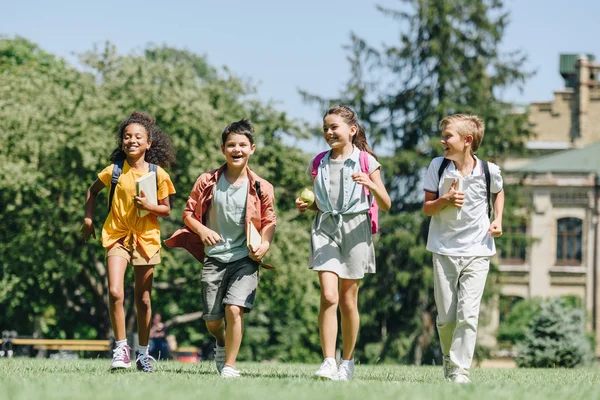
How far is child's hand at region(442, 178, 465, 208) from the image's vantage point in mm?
8192

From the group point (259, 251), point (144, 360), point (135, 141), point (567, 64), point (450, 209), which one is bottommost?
point (144, 360)

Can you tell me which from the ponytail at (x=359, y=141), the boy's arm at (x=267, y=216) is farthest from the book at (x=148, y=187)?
the ponytail at (x=359, y=141)

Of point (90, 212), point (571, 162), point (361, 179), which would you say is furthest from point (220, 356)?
point (571, 162)

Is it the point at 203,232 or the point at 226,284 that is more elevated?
the point at 203,232

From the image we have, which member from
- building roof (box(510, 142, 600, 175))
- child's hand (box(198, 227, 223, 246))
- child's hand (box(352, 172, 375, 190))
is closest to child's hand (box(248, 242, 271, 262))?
child's hand (box(198, 227, 223, 246))

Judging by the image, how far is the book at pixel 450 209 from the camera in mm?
8266

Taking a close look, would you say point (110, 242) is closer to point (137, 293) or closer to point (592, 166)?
point (137, 293)

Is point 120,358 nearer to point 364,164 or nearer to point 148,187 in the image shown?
point 148,187

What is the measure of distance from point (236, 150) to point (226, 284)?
115 cm

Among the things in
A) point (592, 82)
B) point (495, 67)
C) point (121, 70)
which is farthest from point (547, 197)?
point (121, 70)

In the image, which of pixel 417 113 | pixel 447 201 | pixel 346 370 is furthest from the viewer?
pixel 417 113

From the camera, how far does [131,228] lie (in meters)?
9.03

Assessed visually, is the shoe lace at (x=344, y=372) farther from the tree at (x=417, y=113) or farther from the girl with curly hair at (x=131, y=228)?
the tree at (x=417, y=113)

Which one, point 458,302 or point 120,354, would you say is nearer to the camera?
point 458,302
